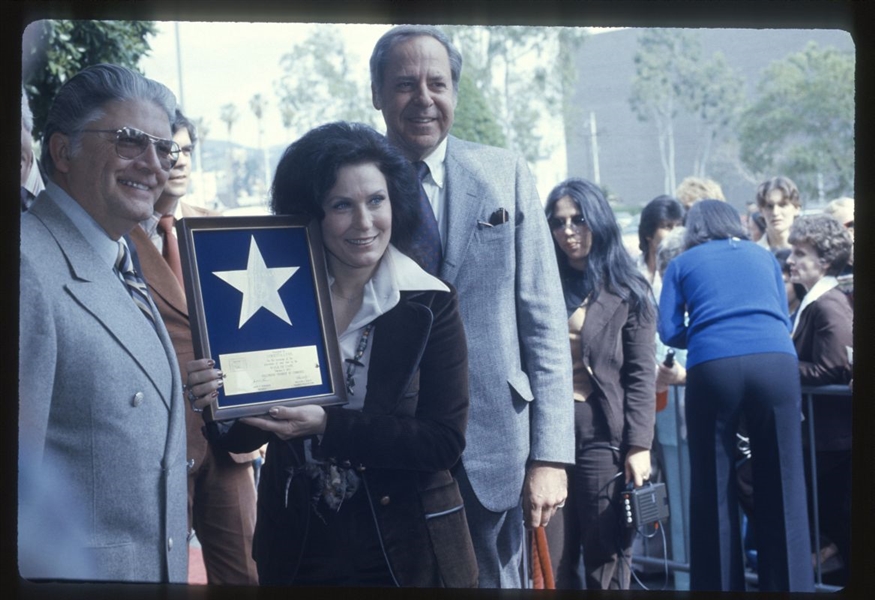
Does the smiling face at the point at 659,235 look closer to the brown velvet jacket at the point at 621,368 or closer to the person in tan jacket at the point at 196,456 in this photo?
the brown velvet jacket at the point at 621,368

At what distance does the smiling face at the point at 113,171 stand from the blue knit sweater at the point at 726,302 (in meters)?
1.46

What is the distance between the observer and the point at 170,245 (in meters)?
2.70

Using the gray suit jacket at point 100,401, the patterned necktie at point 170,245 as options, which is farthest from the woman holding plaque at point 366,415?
the patterned necktie at point 170,245

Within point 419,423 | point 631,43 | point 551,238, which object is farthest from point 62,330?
point 631,43

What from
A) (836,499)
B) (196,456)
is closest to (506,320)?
(196,456)

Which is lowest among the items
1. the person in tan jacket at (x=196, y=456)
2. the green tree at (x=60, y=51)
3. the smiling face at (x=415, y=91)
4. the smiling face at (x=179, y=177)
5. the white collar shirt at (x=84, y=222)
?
the person in tan jacket at (x=196, y=456)

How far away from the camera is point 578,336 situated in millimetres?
2859

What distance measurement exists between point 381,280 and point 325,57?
1.99 feet

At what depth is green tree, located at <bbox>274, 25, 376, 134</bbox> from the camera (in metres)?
2.75

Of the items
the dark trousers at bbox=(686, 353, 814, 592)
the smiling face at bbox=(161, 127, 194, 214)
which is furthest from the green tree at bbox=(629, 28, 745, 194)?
the smiling face at bbox=(161, 127, 194, 214)

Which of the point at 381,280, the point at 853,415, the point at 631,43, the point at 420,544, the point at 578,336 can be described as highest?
the point at 631,43

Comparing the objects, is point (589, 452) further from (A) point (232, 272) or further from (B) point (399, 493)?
(A) point (232, 272)

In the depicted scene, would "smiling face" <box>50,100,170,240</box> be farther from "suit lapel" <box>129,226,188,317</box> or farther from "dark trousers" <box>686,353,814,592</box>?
"dark trousers" <box>686,353,814,592</box>

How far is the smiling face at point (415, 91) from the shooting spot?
276 centimetres
